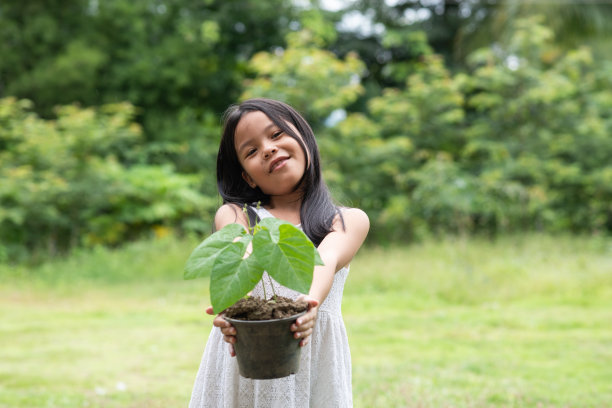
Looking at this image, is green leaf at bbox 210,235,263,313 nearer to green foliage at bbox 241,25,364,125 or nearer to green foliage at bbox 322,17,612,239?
green foliage at bbox 322,17,612,239

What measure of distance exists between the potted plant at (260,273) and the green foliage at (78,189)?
27.0 ft

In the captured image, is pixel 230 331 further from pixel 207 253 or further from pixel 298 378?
pixel 298 378

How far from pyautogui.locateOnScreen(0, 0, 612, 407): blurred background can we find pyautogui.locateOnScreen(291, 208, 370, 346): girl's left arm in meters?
1.89

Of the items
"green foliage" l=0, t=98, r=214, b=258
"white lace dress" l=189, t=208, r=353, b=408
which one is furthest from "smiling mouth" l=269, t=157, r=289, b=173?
"green foliage" l=0, t=98, r=214, b=258

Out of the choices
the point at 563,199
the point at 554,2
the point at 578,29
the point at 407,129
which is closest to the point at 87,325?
the point at 407,129

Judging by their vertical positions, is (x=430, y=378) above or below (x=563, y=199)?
below

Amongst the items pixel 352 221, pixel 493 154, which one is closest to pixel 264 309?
pixel 352 221

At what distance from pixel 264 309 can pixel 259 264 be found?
123 mm

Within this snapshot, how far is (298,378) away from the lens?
7.04ft

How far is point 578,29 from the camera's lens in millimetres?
13805

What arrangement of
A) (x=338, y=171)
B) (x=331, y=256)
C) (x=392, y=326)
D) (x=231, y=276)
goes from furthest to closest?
1. (x=338, y=171)
2. (x=392, y=326)
3. (x=331, y=256)
4. (x=231, y=276)

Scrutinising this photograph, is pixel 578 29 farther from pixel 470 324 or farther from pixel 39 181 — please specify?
pixel 39 181

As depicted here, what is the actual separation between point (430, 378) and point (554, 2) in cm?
1106

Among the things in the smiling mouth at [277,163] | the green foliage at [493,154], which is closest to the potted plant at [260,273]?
the smiling mouth at [277,163]
